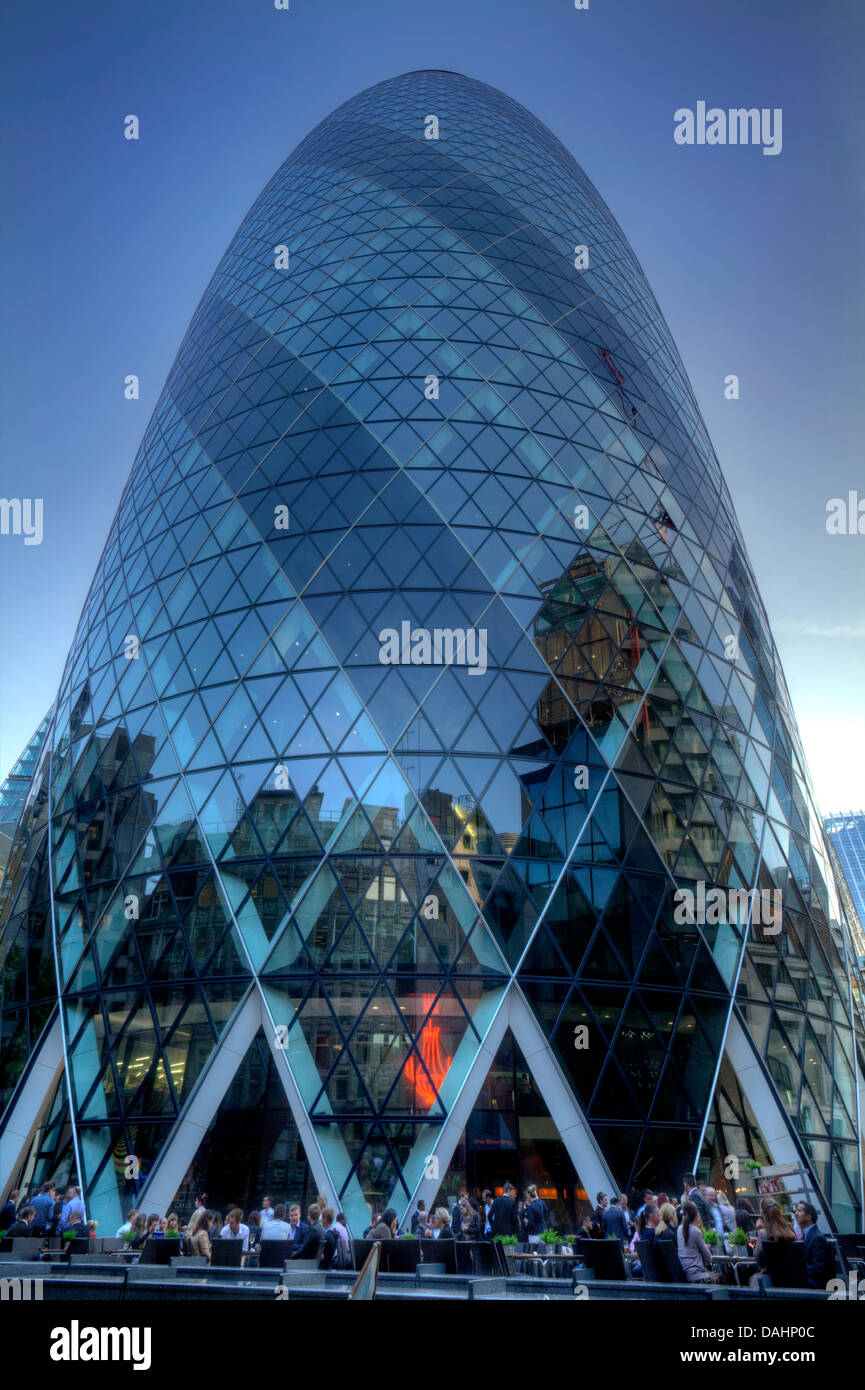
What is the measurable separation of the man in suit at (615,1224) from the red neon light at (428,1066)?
5.15m

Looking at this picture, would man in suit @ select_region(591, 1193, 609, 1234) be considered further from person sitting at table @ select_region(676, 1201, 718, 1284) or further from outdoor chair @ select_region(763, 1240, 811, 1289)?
outdoor chair @ select_region(763, 1240, 811, 1289)

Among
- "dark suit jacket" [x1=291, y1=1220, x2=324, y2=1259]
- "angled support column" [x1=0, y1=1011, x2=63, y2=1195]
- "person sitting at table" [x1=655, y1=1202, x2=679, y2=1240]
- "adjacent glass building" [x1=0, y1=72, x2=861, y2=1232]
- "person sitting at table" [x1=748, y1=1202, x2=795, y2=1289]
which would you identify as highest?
"adjacent glass building" [x1=0, y1=72, x2=861, y2=1232]

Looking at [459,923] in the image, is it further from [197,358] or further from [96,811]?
[197,358]

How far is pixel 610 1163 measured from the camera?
2052 centimetres

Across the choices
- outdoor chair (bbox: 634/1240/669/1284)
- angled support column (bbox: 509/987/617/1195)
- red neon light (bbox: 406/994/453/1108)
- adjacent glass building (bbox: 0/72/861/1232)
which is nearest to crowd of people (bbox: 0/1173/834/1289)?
outdoor chair (bbox: 634/1240/669/1284)

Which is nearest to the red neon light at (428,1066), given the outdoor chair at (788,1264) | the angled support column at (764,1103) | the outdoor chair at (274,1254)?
the outdoor chair at (274,1254)

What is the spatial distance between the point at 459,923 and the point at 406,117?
4305 cm

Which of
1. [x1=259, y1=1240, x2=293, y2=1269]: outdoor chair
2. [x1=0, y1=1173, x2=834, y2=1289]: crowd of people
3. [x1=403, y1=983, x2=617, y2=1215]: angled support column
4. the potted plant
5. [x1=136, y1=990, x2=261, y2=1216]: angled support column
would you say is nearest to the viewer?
[x1=0, y1=1173, x2=834, y2=1289]: crowd of people

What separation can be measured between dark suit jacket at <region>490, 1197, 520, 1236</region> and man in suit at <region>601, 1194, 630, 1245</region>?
1612 millimetres

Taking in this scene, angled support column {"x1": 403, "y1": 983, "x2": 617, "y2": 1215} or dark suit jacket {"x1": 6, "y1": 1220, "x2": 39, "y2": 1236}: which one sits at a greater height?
angled support column {"x1": 403, "y1": 983, "x2": 617, "y2": 1215}

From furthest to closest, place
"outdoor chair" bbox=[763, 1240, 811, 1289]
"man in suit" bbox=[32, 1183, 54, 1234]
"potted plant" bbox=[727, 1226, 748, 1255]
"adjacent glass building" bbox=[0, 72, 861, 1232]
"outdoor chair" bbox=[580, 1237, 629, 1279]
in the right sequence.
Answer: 1. "adjacent glass building" bbox=[0, 72, 861, 1232]
2. "man in suit" bbox=[32, 1183, 54, 1234]
3. "potted plant" bbox=[727, 1226, 748, 1255]
4. "outdoor chair" bbox=[580, 1237, 629, 1279]
5. "outdoor chair" bbox=[763, 1240, 811, 1289]

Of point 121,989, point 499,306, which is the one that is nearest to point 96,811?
point 121,989

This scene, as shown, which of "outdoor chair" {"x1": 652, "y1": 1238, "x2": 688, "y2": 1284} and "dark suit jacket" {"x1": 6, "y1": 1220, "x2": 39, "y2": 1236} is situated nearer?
"outdoor chair" {"x1": 652, "y1": 1238, "x2": 688, "y2": 1284}

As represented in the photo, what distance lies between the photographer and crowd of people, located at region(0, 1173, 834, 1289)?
10.6 metres
